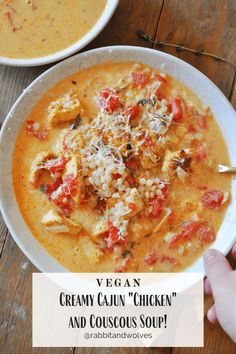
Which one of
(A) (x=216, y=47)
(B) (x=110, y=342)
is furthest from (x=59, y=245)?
(A) (x=216, y=47)

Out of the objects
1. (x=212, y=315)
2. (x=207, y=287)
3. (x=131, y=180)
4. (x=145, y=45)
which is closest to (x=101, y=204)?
(x=131, y=180)

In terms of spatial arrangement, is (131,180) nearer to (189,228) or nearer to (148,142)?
(148,142)

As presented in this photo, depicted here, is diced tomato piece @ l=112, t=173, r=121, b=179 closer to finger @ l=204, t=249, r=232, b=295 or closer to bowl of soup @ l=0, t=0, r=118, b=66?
finger @ l=204, t=249, r=232, b=295

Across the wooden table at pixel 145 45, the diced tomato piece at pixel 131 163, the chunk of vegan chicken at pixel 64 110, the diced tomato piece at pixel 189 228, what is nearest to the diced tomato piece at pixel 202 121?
the wooden table at pixel 145 45

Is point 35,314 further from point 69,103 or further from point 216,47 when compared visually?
point 216,47

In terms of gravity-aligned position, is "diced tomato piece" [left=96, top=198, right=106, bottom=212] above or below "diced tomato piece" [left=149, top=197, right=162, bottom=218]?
below

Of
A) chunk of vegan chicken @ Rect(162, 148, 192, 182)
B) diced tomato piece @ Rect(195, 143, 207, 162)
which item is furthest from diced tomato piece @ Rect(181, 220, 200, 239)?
diced tomato piece @ Rect(195, 143, 207, 162)
